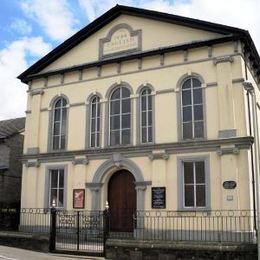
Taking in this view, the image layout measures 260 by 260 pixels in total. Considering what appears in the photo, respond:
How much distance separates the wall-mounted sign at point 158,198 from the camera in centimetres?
1862

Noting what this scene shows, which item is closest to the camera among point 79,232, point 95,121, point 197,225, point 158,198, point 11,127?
point 197,225

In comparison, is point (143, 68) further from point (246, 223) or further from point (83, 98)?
point (246, 223)

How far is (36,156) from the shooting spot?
879 inches

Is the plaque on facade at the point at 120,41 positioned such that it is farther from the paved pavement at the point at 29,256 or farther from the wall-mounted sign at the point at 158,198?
the paved pavement at the point at 29,256

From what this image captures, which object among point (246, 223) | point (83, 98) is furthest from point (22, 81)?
point (246, 223)

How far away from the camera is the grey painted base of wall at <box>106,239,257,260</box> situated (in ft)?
43.4

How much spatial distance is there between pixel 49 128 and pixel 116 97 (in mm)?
3971

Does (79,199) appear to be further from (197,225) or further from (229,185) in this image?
(229,185)

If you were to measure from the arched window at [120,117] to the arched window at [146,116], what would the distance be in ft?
2.31

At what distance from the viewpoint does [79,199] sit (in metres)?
20.7

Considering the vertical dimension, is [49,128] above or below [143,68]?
below

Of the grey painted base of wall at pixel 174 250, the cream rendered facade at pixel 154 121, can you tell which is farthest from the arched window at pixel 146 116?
the grey painted base of wall at pixel 174 250

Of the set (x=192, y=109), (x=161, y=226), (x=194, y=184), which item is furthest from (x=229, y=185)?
(x=192, y=109)

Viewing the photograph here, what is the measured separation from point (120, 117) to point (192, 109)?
3.51m
